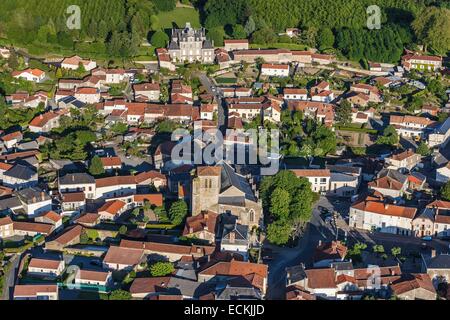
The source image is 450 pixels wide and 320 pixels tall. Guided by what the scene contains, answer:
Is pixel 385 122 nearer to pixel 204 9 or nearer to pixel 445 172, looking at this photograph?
pixel 445 172

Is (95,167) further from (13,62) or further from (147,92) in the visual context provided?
(13,62)

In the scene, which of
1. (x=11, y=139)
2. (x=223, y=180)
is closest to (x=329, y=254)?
→ (x=223, y=180)

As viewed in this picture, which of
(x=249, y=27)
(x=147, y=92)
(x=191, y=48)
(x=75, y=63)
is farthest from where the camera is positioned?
(x=249, y=27)

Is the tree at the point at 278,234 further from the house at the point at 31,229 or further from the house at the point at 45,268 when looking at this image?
the house at the point at 31,229

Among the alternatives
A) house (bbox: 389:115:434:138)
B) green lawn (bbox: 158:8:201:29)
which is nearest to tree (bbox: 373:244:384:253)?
house (bbox: 389:115:434:138)

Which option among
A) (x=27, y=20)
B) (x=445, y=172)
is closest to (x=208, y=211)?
(x=445, y=172)

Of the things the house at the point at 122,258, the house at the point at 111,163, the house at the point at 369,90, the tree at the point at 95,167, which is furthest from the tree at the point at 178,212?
the house at the point at 369,90

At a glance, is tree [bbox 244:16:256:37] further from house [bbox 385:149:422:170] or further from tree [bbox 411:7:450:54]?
house [bbox 385:149:422:170]
